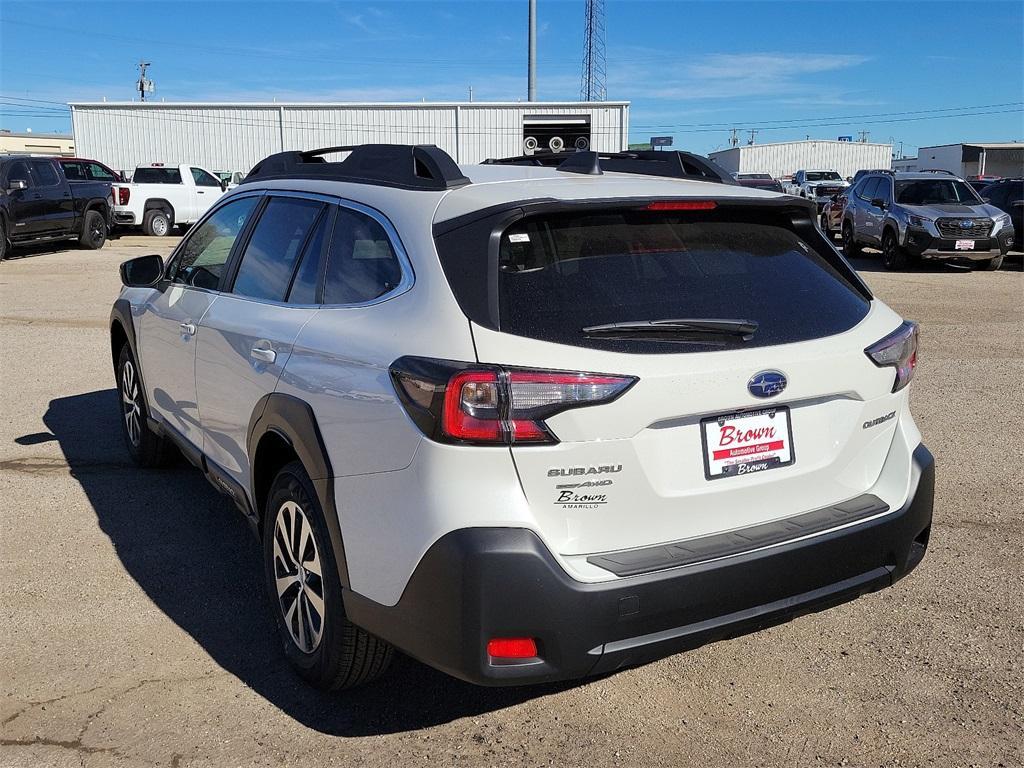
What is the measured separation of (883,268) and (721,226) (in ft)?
54.9

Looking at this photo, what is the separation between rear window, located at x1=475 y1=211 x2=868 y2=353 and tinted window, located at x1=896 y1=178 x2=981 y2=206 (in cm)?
1648

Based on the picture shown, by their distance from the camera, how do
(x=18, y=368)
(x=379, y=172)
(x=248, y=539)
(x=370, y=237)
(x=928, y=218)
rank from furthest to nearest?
(x=928, y=218) < (x=18, y=368) < (x=248, y=539) < (x=379, y=172) < (x=370, y=237)

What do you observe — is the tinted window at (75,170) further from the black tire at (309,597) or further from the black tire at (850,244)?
the black tire at (309,597)

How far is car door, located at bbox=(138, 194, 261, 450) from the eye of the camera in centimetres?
433

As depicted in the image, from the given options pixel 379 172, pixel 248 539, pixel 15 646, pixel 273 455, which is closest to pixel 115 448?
pixel 248 539

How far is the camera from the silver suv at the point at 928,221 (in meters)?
17.3

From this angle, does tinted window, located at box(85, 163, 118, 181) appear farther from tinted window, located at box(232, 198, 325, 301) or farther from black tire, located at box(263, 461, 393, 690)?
black tire, located at box(263, 461, 393, 690)

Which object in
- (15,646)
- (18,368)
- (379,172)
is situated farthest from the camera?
(18,368)

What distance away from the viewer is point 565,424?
8.42 feet

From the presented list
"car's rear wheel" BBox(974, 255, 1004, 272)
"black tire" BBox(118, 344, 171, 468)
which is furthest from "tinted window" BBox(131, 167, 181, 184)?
"black tire" BBox(118, 344, 171, 468)

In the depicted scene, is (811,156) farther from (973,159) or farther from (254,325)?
(254,325)

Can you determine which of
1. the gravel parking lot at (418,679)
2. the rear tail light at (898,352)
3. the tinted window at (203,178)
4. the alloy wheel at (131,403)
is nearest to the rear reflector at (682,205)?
the rear tail light at (898,352)

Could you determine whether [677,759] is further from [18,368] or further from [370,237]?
[18,368]

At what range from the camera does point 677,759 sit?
117 inches
